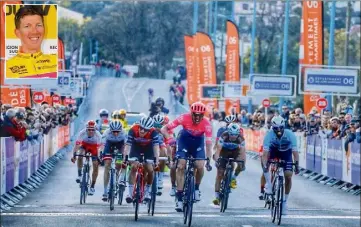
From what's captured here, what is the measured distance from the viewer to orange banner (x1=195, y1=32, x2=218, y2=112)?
5834 cm

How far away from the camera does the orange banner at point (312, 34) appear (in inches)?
1585

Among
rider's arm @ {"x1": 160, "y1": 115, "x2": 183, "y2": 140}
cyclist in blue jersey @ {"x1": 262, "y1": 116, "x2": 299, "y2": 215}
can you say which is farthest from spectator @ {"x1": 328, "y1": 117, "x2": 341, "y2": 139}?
rider's arm @ {"x1": 160, "y1": 115, "x2": 183, "y2": 140}

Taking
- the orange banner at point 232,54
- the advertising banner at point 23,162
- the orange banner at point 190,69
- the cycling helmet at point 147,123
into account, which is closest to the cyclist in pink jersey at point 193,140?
the cycling helmet at point 147,123

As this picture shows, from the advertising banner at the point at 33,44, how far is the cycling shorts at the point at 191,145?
8.59 ft

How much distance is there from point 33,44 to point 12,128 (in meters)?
6.10

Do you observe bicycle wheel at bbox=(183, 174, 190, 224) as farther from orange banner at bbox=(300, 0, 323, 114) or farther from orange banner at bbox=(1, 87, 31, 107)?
orange banner at bbox=(300, 0, 323, 114)

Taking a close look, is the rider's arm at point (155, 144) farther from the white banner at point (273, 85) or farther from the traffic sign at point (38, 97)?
the traffic sign at point (38, 97)

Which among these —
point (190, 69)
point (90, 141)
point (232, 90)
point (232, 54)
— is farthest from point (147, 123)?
point (190, 69)

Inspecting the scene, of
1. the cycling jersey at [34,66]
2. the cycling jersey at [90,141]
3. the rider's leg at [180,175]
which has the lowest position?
the rider's leg at [180,175]

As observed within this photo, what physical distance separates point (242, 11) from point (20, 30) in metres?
159

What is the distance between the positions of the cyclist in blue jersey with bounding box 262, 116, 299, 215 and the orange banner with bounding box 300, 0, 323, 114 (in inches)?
748

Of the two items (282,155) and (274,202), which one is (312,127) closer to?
(282,155)

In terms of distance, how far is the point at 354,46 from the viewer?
326 ft

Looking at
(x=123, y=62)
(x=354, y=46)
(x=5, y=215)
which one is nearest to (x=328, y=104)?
(x=5, y=215)
